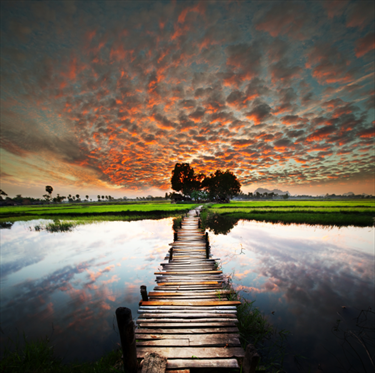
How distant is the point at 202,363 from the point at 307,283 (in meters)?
→ 7.90

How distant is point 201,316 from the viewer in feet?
16.1

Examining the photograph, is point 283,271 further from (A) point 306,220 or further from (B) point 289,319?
(A) point 306,220

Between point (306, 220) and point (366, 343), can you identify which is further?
point (306, 220)

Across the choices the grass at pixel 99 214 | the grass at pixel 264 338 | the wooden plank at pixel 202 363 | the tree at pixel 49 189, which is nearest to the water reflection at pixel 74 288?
the wooden plank at pixel 202 363

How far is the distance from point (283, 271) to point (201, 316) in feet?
24.1

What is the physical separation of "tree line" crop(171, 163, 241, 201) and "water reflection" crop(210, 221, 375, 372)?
197 feet

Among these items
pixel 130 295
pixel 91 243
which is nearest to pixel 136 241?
pixel 91 243

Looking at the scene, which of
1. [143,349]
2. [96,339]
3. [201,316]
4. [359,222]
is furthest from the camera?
[359,222]

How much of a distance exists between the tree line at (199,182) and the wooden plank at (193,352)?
2751 inches

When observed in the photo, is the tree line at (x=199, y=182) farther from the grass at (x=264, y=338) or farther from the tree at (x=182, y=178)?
the grass at (x=264, y=338)

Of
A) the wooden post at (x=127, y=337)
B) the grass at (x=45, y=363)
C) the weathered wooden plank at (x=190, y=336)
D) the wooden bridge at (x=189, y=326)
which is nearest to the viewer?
the wooden post at (x=127, y=337)

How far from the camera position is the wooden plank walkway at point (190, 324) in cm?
364

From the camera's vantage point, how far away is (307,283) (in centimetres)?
840

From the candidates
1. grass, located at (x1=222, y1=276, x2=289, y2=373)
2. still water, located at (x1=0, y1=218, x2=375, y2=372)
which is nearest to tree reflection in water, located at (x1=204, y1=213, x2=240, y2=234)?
still water, located at (x1=0, y1=218, x2=375, y2=372)
